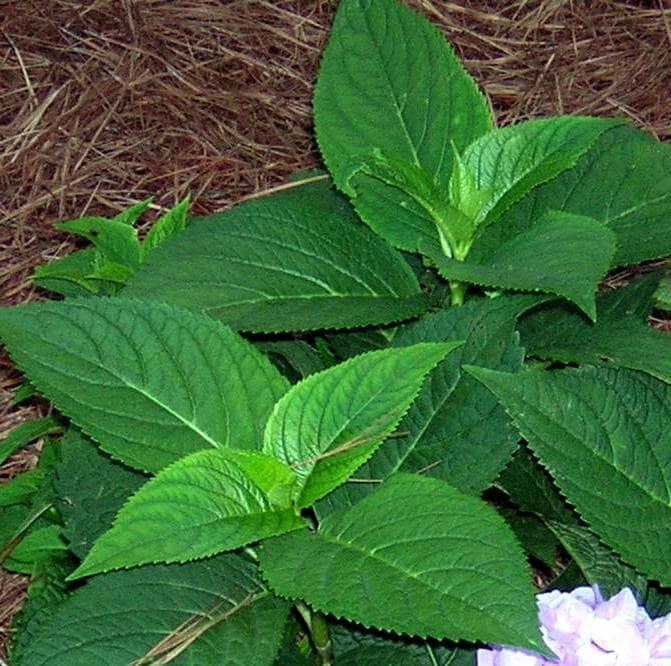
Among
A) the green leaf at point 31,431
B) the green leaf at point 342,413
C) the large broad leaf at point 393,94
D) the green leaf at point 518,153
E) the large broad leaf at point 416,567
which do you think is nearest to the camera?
the large broad leaf at point 416,567

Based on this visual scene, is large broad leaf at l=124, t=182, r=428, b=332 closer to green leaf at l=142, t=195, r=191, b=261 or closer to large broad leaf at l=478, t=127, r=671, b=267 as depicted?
large broad leaf at l=478, t=127, r=671, b=267

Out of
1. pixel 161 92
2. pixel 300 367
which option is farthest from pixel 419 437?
pixel 161 92

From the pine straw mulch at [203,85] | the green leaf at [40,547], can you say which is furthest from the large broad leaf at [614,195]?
the pine straw mulch at [203,85]

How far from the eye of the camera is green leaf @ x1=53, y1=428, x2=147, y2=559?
1166 mm

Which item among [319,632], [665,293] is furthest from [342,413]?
[665,293]

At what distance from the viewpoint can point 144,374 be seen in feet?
3.53

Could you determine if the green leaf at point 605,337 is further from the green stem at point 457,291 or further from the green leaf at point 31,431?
the green leaf at point 31,431

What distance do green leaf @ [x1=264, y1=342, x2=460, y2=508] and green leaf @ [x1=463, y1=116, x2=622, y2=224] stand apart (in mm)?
316

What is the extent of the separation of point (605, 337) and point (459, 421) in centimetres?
19

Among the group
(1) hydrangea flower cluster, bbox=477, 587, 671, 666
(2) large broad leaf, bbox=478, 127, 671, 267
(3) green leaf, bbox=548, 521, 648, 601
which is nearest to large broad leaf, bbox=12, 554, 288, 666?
(1) hydrangea flower cluster, bbox=477, 587, 671, 666

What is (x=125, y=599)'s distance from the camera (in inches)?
41.1

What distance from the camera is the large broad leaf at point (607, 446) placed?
101 centimetres

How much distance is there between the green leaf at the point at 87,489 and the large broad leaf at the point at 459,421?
0.22 m

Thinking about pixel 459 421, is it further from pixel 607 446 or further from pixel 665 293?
pixel 665 293
